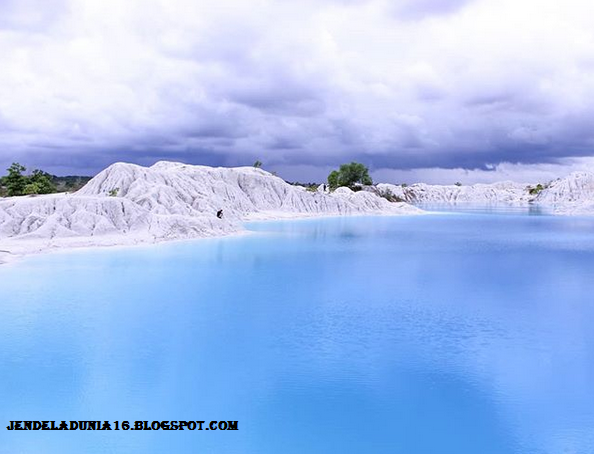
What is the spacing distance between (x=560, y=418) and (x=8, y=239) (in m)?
44.8

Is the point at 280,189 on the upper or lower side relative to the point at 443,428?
upper

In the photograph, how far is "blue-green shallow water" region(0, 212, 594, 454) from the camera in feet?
40.1

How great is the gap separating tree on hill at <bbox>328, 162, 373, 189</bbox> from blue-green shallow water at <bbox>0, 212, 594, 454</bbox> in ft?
427

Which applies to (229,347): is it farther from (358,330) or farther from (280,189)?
(280,189)

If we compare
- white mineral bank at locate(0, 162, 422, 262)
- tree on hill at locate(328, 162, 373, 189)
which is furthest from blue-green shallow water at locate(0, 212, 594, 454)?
tree on hill at locate(328, 162, 373, 189)

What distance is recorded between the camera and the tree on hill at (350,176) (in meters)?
164

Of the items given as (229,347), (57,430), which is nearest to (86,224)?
(229,347)

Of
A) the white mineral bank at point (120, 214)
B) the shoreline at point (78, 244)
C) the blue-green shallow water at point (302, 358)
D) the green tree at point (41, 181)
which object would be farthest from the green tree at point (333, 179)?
the blue-green shallow water at point (302, 358)

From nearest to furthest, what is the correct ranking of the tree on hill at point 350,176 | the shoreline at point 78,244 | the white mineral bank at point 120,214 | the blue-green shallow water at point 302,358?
1. the blue-green shallow water at point 302,358
2. the shoreline at point 78,244
3. the white mineral bank at point 120,214
4. the tree on hill at point 350,176

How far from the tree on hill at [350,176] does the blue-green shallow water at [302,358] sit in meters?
130

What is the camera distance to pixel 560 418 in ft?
42.5

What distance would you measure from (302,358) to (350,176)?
488 ft

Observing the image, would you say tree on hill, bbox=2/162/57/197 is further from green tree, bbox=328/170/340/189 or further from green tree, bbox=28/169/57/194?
green tree, bbox=328/170/340/189

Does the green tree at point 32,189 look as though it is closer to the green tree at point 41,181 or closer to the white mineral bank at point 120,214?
the green tree at point 41,181
